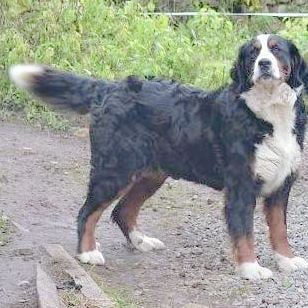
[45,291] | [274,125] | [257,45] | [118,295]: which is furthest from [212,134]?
[45,291]

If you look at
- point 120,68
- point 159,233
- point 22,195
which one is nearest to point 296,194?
point 159,233

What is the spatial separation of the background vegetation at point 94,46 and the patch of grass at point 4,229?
12.7ft

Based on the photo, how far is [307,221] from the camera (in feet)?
25.3

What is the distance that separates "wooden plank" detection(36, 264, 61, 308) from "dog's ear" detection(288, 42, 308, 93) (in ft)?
6.86

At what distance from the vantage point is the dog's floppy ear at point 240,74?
6.39m

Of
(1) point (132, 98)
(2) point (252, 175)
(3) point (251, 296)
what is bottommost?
(3) point (251, 296)

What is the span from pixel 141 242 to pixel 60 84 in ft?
4.19

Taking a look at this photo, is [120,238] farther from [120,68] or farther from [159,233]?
[120,68]

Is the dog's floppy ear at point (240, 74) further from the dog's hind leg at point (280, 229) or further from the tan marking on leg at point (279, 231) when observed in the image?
the tan marking on leg at point (279, 231)

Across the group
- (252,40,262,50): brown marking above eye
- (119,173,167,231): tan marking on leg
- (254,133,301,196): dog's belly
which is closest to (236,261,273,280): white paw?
(254,133,301,196): dog's belly

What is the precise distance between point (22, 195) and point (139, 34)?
449cm

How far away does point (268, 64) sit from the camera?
6156 millimetres

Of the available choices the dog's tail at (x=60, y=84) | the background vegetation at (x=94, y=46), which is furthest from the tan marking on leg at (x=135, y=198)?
the background vegetation at (x=94, y=46)

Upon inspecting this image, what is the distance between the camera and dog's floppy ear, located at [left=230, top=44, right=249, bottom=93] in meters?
6.39
